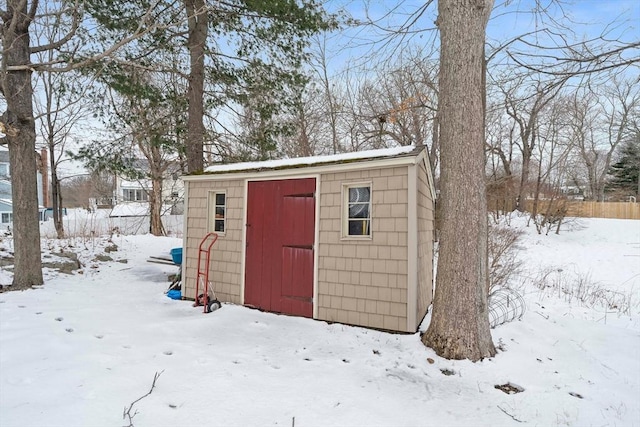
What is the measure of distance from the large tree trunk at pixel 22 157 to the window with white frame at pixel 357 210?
5.69 meters

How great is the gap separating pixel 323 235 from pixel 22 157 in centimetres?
556

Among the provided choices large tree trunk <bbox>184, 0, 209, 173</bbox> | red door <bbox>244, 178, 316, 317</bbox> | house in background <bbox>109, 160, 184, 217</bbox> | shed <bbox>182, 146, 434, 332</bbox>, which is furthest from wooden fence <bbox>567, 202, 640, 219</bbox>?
house in background <bbox>109, 160, 184, 217</bbox>

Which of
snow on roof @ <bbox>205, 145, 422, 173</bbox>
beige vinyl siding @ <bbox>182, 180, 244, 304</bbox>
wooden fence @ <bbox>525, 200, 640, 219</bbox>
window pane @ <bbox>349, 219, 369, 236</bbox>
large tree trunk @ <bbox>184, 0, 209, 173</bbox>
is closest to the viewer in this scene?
snow on roof @ <bbox>205, 145, 422, 173</bbox>

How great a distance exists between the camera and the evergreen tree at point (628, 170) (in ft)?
79.1

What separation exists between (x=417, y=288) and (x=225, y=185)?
350cm

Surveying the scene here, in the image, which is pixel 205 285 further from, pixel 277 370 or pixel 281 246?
pixel 277 370

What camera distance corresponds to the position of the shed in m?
4.54

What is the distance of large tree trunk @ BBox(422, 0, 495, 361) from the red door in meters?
2.02

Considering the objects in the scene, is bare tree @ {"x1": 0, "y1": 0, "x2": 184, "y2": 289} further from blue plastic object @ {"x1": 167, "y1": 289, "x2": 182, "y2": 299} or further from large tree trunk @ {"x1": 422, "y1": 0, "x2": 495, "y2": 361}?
large tree trunk @ {"x1": 422, "y1": 0, "x2": 495, "y2": 361}

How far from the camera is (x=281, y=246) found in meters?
5.44

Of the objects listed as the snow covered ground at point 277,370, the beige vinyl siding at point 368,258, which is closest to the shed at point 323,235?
the beige vinyl siding at point 368,258

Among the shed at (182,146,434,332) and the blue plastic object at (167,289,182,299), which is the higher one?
the shed at (182,146,434,332)

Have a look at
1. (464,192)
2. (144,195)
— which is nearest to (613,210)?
(464,192)

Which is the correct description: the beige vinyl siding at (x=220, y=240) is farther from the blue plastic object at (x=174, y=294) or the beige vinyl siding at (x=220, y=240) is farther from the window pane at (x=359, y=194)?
the window pane at (x=359, y=194)
